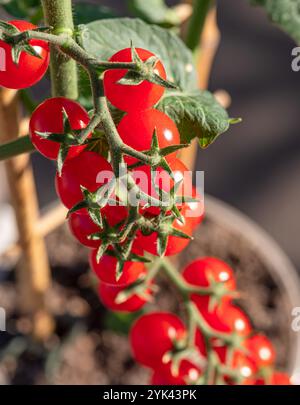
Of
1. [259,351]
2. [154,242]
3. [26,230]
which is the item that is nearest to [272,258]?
[259,351]

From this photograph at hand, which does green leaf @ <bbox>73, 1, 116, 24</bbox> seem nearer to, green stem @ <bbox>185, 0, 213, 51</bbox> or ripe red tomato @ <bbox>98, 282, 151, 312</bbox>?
green stem @ <bbox>185, 0, 213, 51</bbox>

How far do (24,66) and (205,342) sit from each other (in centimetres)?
29

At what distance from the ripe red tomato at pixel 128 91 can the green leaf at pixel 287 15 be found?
0.17 metres

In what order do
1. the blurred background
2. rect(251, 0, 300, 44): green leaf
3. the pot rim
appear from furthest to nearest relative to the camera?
1. the blurred background
2. the pot rim
3. rect(251, 0, 300, 44): green leaf

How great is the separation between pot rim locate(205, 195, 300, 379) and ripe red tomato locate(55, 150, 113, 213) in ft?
1.53

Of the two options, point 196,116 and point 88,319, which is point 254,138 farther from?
point 196,116

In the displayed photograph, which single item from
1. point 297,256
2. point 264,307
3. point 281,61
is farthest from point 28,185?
point 281,61

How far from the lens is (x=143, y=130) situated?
0.32 m

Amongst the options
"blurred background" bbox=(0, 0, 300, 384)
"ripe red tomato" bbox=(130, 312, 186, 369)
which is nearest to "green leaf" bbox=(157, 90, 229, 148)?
"ripe red tomato" bbox=(130, 312, 186, 369)

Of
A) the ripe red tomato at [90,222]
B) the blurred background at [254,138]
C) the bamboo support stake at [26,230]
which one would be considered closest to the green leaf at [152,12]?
the bamboo support stake at [26,230]

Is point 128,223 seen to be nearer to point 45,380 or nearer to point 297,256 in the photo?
point 45,380

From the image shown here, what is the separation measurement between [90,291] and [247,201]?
1.35 feet

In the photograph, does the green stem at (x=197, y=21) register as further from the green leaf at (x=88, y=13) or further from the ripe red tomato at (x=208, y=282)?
the ripe red tomato at (x=208, y=282)

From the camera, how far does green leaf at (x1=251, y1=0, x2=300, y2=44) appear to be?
0.45 metres
